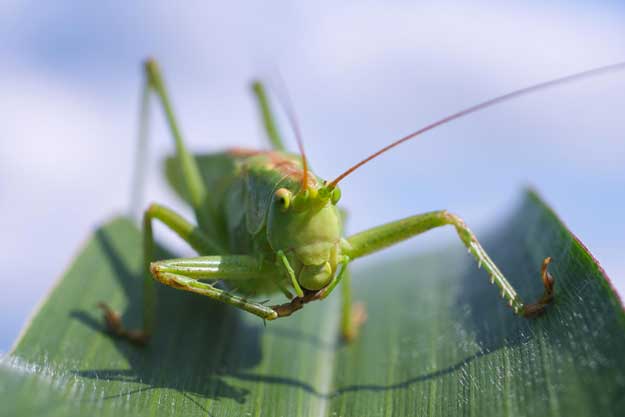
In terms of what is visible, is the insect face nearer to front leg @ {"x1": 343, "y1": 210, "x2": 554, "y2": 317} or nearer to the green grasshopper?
the green grasshopper

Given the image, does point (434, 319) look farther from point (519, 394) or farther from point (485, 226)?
point (485, 226)

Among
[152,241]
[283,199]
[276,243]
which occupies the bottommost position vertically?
[152,241]

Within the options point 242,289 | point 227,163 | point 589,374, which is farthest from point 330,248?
point 227,163

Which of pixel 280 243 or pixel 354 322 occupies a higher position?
pixel 280 243

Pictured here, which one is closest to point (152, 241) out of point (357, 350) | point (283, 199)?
point (283, 199)

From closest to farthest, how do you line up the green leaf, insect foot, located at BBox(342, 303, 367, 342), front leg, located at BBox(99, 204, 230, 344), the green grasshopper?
the green leaf, the green grasshopper, front leg, located at BBox(99, 204, 230, 344), insect foot, located at BBox(342, 303, 367, 342)

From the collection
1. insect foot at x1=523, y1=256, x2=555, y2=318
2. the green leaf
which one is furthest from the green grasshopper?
the green leaf

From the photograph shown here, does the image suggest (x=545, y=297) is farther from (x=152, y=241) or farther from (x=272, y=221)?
(x=152, y=241)

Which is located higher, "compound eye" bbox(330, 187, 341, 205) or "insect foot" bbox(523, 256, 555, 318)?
"compound eye" bbox(330, 187, 341, 205)
